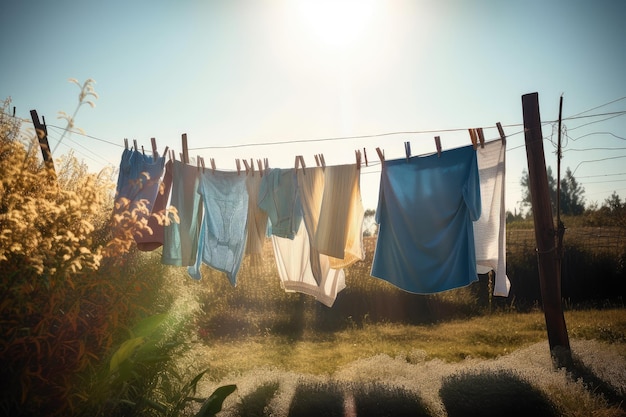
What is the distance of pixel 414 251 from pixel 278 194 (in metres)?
1.49

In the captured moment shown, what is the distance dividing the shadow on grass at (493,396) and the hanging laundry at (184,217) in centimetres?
286

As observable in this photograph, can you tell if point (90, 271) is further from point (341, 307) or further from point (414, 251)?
point (341, 307)

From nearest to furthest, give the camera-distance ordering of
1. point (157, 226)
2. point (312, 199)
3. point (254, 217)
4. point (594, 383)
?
point (594, 383) → point (312, 199) → point (157, 226) → point (254, 217)

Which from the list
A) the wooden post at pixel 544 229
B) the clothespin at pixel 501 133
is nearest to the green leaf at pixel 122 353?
the clothespin at pixel 501 133

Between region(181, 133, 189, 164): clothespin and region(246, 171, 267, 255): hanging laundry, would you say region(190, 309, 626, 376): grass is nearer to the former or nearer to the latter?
region(246, 171, 267, 255): hanging laundry

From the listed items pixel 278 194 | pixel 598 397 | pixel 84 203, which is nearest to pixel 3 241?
pixel 84 203

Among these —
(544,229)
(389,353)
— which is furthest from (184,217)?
(544,229)

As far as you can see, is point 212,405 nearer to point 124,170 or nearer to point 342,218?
point 342,218

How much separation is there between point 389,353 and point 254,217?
2671 mm

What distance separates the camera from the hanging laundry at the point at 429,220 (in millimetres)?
3748

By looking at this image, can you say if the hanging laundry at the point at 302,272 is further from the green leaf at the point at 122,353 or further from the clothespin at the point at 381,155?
the green leaf at the point at 122,353

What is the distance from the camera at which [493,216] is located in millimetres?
3777

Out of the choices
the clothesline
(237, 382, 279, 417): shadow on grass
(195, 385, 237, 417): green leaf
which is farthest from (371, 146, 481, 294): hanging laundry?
(195, 385, 237, 417): green leaf

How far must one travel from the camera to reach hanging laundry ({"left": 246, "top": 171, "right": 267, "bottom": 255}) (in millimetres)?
4551
